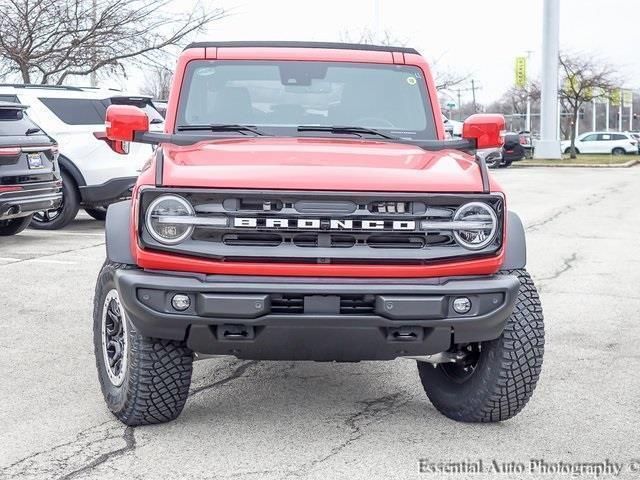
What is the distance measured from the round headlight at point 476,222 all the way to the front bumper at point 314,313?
0.56 ft

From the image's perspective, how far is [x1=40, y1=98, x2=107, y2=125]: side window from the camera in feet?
43.0

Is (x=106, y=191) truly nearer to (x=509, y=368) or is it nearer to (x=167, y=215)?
(x=167, y=215)

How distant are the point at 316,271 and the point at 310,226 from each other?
0.19 meters

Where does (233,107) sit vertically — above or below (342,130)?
above

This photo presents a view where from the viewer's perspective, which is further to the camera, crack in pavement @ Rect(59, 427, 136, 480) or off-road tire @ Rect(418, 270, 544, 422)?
off-road tire @ Rect(418, 270, 544, 422)

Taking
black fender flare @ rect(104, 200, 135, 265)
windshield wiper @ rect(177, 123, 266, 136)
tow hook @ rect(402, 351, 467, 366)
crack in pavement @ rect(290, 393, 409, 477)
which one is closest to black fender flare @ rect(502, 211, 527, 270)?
tow hook @ rect(402, 351, 467, 366)

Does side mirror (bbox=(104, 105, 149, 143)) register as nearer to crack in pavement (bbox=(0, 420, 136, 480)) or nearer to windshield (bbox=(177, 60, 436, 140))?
windshield (bbox=(177, 60, 436, 140))

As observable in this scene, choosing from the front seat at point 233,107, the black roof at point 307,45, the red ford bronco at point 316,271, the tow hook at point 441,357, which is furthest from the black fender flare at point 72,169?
the tow hook at point 441,357

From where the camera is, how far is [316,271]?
4.13m

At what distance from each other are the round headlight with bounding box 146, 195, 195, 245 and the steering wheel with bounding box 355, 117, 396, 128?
1657mm

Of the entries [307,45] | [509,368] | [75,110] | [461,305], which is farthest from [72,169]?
[461,305]

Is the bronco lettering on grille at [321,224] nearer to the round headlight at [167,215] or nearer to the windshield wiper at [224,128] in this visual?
the round headlight at [167,215]

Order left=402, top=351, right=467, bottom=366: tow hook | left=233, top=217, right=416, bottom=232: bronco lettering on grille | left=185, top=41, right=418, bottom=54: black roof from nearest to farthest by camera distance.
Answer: left=233, top=217, right=416, bottom=232: bronco lettering on grille → left=402, top=351, right=467, bottom=366: tow hook → left=185, top=41, right=418, bottom=54: black roof

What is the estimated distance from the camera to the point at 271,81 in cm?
564
